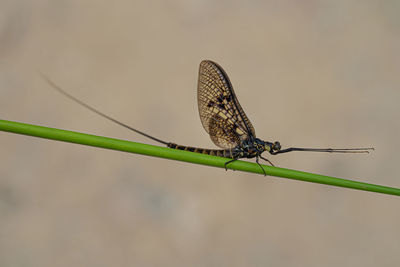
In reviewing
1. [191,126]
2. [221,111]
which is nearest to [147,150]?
[221,111]

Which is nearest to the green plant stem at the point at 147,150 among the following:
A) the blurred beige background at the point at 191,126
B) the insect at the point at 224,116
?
the insect at the point at 224,116

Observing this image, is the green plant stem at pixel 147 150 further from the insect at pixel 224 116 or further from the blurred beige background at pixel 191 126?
the blurred beige background at pixel 191 126

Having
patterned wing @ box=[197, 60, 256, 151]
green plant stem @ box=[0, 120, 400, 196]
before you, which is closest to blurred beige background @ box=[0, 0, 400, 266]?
patterned wing @ box=[197, 60, 256, 151]

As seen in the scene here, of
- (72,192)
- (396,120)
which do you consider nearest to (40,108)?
(72,192)

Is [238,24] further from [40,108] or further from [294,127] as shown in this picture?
[40,108]

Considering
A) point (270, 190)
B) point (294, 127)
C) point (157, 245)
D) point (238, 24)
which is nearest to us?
point (157, 245)

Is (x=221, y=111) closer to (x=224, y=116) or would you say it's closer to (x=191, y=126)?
(x=224, y=116)

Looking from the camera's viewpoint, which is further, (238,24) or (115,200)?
(238,24)
